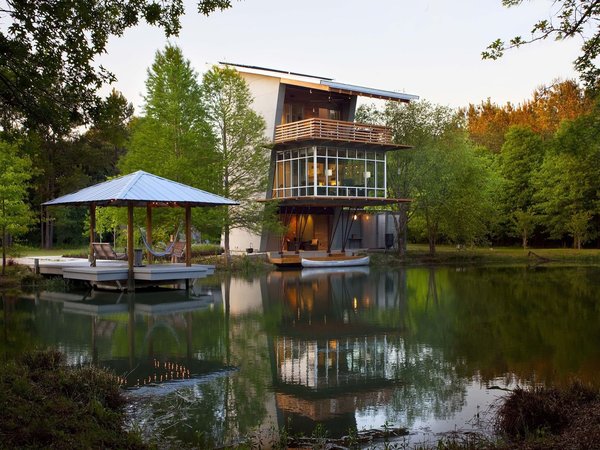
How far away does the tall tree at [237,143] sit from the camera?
3164cm

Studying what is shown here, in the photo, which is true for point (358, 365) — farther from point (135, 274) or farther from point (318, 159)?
point (318, 159)

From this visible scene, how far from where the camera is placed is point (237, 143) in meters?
31.8

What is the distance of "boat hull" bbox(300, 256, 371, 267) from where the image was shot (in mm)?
32531

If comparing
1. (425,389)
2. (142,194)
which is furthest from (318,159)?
(425,389)

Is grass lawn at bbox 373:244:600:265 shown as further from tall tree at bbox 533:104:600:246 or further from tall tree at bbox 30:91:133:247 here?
tall tree at bbox 30:91:133:247

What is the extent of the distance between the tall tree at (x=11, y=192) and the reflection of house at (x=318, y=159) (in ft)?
50.1

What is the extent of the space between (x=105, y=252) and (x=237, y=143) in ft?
38.1

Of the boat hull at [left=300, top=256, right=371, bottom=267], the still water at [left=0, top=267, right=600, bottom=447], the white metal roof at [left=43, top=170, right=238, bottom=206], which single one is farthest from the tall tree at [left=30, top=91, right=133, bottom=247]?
the still water at [left=0, top=267, right=600, bottom=447]

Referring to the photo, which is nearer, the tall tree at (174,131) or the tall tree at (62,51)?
the tall tree at (62,51)

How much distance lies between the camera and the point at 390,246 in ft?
132

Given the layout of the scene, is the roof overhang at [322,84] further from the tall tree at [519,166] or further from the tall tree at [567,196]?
the tall tree at [519,166]

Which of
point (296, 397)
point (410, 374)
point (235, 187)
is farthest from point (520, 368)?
point (235, 187)

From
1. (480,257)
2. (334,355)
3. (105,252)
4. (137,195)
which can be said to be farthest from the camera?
(480,257)

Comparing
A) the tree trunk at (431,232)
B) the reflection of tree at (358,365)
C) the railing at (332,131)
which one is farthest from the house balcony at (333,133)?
the reflection of tree at (358,365)
